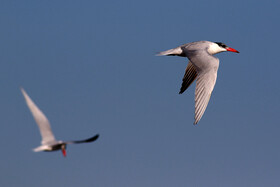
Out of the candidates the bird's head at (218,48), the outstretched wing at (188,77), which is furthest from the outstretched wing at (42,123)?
the bird's head at (218,48)

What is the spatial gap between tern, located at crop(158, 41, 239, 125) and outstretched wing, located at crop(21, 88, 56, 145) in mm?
4976

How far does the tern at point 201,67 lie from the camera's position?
1391 centimetres

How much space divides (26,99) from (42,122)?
2.47 feet

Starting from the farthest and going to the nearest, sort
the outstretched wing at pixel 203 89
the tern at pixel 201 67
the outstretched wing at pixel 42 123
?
the tern at pixel 201 67, the outstretched wing at pixel 203 89, the outstretched wing at pixel 42 123

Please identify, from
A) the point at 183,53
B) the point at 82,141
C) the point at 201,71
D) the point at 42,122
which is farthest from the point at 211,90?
the point at 82,141

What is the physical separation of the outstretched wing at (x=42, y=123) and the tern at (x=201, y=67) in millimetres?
4976

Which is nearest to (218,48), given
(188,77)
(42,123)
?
(188,77)

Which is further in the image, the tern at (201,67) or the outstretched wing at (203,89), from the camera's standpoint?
the tern at (201,67)

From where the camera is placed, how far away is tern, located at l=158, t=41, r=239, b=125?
1391 centimetres

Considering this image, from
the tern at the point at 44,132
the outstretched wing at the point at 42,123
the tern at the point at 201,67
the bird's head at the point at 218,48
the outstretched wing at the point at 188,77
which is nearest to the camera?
the tern at the point at 44,132

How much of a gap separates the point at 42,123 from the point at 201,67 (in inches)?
269

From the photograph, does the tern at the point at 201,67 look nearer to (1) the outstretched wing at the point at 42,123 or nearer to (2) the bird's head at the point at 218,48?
(2) the bird's head at the point at 218,48

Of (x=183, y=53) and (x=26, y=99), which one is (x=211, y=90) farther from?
(x=26, y=99)

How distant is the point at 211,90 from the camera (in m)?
14.1
